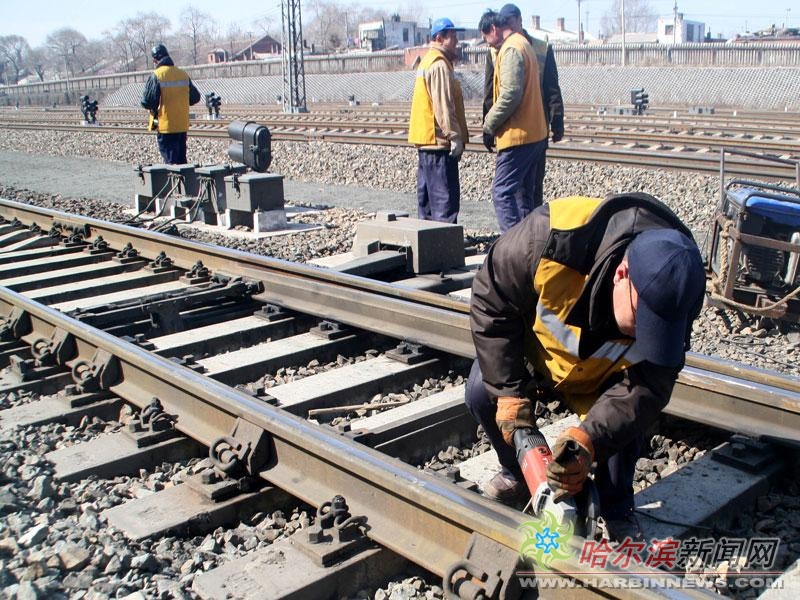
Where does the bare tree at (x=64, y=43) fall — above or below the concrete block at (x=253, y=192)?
above

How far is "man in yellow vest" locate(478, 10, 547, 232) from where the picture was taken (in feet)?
25.2

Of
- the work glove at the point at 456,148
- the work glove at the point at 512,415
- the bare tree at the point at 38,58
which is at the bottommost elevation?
the work glove at the point at 512,415

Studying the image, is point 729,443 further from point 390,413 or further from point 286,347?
point 286,347

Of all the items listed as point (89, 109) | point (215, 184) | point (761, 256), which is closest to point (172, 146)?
point (215, 184)

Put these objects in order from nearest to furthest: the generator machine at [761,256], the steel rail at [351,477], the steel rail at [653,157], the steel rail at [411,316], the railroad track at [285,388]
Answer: the steel rail at [351,477] < the railroad track at [285,388] < the steel rail at [411,316] < the generator machine at [761,256] < the steel rail at [653,157]

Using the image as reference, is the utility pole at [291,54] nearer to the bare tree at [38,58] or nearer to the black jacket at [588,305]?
the black jacket at [588,305]

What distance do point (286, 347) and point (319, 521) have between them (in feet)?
7.88

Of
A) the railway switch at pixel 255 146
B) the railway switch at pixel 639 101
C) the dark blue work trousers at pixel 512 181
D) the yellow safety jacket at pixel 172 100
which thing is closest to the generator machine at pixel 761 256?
the dark blue work trousers at pixel 512 181

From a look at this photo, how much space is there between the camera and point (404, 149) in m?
15.7

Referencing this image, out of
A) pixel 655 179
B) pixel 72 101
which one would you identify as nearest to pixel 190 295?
pixel 655 179

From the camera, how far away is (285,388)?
477 cm

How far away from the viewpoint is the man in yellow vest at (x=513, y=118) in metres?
7.70

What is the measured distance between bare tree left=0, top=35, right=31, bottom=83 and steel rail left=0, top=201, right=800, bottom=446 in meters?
126

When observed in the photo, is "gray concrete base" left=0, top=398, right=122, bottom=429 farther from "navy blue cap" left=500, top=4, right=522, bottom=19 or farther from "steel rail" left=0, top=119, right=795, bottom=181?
"steel rail" left=0, top=119, right=795, bottom=181
